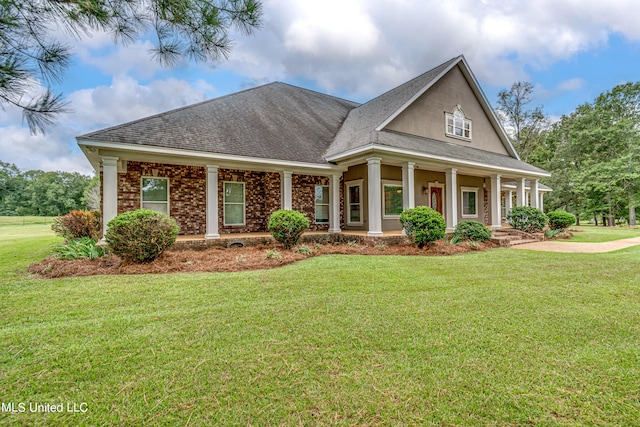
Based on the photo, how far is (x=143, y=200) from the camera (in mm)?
9812

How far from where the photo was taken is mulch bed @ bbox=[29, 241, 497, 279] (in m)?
6.19

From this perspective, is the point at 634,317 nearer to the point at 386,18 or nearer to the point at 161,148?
the point at 161,148

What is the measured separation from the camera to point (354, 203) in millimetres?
12922

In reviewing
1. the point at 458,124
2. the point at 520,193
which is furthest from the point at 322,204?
the point at 520,193

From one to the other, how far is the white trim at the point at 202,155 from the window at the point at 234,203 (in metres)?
1.95

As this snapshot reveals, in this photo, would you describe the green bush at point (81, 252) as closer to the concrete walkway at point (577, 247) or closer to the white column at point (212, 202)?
the white column at point (212, 202)

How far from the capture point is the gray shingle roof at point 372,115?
11.4 m

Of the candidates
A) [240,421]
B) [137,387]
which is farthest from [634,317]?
[137,387]

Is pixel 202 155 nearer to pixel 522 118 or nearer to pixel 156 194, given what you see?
pixel 156 194

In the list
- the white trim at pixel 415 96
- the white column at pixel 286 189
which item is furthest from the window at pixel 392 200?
the white column at pixel 286 189

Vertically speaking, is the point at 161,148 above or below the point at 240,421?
above

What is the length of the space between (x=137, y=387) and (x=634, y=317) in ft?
17.8

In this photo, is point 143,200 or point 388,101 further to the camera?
point 388,101

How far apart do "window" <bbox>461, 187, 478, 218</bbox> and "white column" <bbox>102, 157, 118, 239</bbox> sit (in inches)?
588
